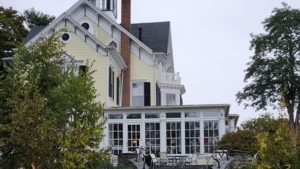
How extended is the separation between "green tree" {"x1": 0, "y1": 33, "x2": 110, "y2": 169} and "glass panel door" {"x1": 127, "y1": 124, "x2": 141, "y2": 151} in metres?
12.7

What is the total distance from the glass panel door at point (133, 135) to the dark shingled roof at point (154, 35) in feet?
24.8

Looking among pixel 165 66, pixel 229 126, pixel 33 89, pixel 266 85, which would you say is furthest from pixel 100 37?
pixel 33 89

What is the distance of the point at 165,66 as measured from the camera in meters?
33.4

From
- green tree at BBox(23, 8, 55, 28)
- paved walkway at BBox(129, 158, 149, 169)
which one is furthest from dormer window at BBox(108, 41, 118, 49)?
green tree at BBox(23, 8, 55, 28)

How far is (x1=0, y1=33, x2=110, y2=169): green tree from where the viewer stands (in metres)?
10.2

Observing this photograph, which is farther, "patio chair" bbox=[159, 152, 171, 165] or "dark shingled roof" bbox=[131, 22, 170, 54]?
"dark shingled roof" bbox=[131, 22, 170, 54]

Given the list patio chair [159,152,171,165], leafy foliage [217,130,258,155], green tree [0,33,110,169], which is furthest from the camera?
patio chair [159,152,171,165]

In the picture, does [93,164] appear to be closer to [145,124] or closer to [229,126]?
[145,124]

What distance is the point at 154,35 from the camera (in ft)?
106

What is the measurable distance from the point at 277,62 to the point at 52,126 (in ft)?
88.7

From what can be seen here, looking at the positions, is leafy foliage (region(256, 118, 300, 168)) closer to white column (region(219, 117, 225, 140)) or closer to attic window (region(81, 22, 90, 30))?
white column (region(219, 117, 225, 140))

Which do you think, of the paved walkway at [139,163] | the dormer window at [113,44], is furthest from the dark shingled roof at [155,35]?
the paved walkway at [139,163]

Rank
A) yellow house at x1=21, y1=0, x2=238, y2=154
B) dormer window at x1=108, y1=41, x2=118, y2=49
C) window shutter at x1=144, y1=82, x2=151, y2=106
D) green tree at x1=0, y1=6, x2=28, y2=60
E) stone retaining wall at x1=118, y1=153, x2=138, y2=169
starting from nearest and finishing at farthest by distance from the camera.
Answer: stone retaining wall at x1=118, y1=153, x2=138, y2=169 → yellow house at x1=21, y1=0, x2=238, y2=154 → window shutter at x1=144, y1=82, x2=151, y2=106 → dormer window at x1=108, y1=41, x2=118, y2=49 → green tree at x1=0, y1=6, x2=28, y2=60

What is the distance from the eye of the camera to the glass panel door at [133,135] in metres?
24.0
